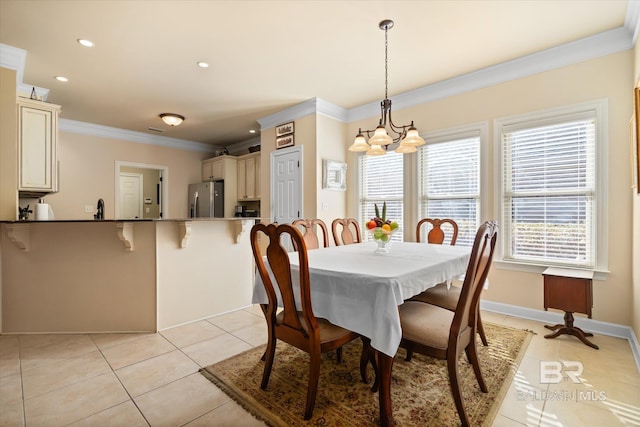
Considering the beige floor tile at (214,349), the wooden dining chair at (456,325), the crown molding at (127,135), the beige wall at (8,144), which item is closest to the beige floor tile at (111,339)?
the beige floor tile at (214,349)

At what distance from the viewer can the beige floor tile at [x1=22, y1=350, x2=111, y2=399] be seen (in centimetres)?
195

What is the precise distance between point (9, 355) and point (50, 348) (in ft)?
0.80

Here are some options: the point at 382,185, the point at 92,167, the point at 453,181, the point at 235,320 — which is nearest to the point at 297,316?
the point at 235,320

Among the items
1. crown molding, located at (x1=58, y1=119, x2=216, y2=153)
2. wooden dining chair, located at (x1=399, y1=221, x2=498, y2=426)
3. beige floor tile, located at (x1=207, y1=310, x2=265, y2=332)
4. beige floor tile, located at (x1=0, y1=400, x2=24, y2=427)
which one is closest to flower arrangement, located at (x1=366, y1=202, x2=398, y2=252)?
wooden dining chair, located at (x1=399, y1=221, x2=498, y2=426)

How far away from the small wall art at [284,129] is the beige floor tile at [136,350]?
323cm

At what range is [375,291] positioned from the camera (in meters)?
1.53

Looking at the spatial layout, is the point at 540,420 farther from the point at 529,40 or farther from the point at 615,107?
the point at 529,40

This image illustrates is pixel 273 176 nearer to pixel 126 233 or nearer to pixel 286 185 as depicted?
pixel 286 185

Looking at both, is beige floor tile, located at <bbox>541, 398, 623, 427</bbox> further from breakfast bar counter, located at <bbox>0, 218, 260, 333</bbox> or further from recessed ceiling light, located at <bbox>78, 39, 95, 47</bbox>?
recessed ceiling light, located at <bbox>78, 39, 95, 47</bbox>

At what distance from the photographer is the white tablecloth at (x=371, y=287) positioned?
1479 mm

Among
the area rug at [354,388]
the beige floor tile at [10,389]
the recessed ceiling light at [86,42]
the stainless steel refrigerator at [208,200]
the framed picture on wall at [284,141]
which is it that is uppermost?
the recessed ceiling light at [86,42]

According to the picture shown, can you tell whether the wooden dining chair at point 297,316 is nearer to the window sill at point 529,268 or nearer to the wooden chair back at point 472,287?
the wooden chair back at point 472,287

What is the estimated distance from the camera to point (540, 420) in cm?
162

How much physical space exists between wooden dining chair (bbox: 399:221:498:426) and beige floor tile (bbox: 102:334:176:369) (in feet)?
6.55
